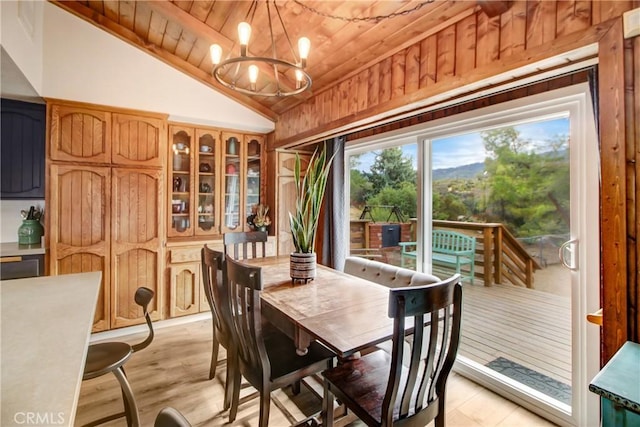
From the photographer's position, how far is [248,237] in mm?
3076

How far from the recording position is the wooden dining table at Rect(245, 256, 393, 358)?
52.6 inches

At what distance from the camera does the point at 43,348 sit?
38.7 inches

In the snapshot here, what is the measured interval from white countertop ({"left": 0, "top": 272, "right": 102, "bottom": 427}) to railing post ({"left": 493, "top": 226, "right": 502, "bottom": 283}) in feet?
8.72

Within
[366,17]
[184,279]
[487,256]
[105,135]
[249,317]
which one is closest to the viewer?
[249,317]

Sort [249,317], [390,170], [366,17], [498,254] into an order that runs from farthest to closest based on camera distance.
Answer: [390,170] < [498,254] < [366,17] < [249,317]

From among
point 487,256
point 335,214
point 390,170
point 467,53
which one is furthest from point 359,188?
point 467,53

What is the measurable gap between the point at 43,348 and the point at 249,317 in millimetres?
785

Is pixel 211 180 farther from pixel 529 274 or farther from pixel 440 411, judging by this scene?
pixel 529 274

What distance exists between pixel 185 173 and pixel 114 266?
1.28 meters

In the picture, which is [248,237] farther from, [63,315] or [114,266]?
[63,315]

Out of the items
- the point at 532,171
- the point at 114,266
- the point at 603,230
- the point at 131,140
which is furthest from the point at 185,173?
the point at 603,230

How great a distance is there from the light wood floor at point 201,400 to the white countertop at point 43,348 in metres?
1.00

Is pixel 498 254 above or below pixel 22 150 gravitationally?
below

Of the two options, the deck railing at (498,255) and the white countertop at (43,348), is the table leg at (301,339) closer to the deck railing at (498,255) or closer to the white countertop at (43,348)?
the white countertop at (43,348)
